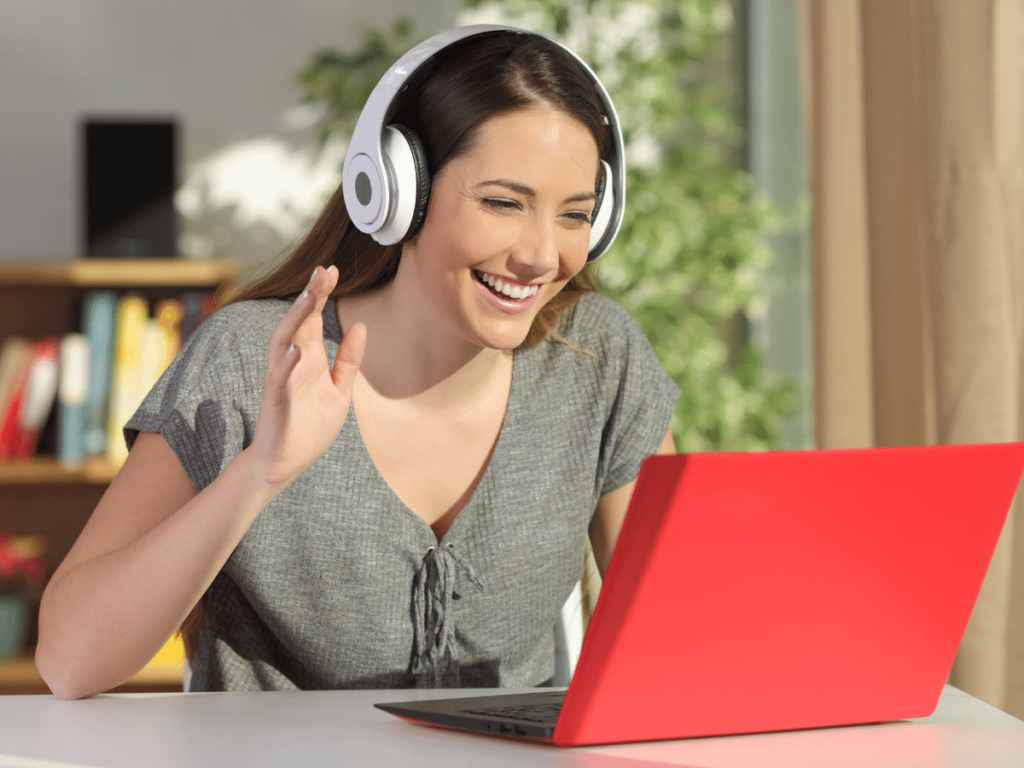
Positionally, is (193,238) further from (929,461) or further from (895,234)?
(929,461)

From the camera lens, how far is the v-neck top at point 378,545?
1.07 metres

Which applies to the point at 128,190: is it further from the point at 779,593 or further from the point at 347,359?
the point at 779,593

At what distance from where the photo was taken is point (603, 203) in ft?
3.74

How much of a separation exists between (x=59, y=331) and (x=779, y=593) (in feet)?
8.68

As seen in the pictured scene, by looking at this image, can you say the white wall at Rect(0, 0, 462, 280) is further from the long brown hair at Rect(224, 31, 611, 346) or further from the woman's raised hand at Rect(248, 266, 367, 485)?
the woman's raised hand at Rect(248, 266, 367, 485)

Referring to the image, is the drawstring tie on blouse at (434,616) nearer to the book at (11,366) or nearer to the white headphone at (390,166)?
the white headphone at (390,166)

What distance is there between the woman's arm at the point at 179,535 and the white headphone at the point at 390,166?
0.21 metres

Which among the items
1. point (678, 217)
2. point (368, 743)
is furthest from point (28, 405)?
point (368, 743)

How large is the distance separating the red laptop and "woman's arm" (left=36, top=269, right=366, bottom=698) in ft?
0.72

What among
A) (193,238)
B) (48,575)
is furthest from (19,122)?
(48,575)

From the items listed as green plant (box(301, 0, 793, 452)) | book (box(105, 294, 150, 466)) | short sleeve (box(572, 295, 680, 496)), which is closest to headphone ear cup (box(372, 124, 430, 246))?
short sleeve (box(572, 295, 680, 496))

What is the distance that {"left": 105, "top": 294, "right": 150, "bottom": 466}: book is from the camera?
98.8 inches

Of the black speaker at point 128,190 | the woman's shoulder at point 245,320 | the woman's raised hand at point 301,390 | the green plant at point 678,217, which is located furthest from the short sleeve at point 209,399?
the black speaker at point 128,190

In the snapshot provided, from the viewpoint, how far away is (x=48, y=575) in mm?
2770
